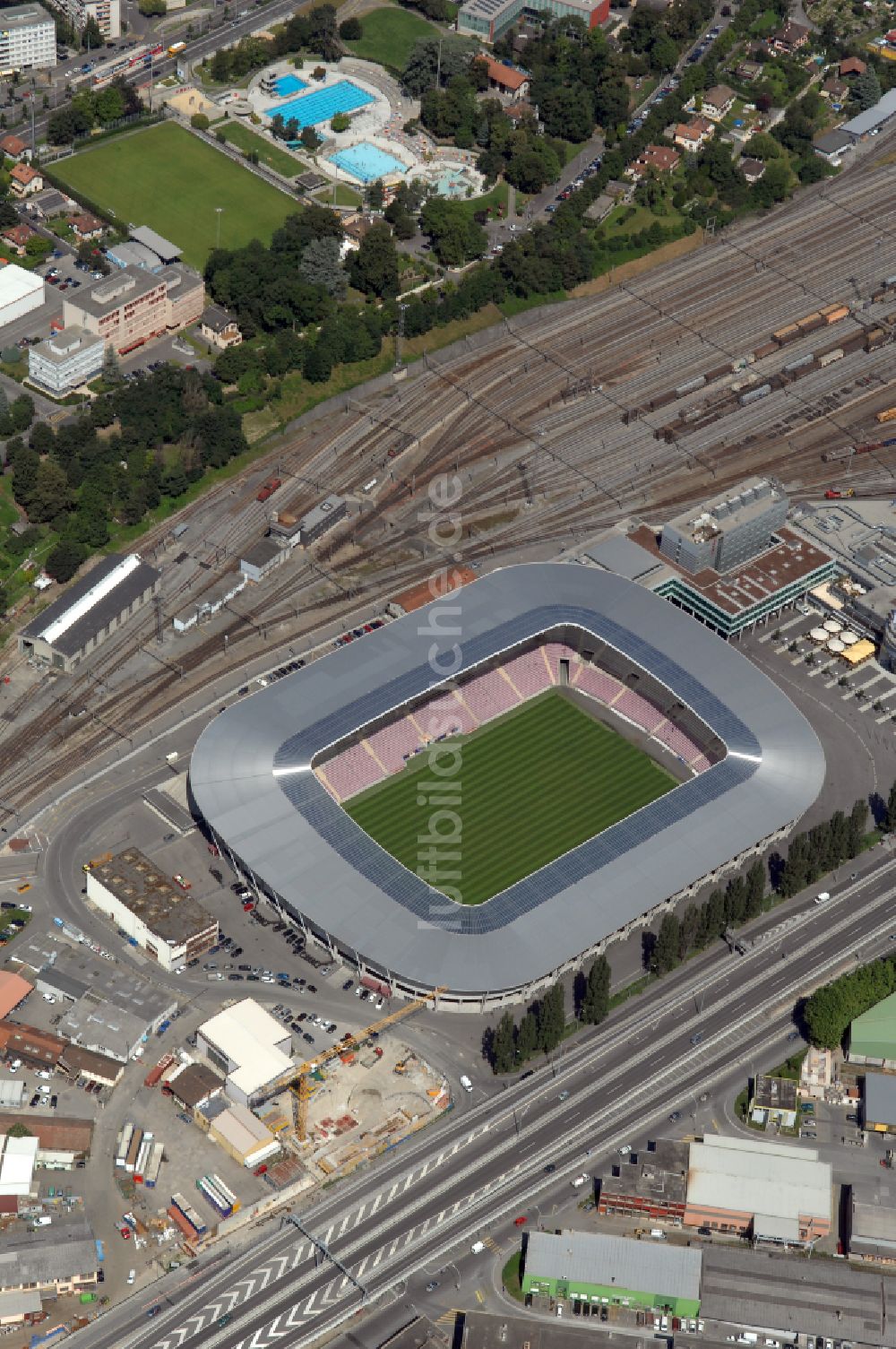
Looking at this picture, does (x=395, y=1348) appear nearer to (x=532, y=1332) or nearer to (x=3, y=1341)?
(x=532, y=1332)

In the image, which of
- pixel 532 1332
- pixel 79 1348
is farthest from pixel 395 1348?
pixel 79 1348

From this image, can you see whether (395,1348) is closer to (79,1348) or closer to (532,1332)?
(532,1332)

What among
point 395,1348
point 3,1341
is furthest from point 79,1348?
point 395,1348

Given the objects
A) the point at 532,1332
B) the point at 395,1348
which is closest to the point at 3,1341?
the point at 395,1348

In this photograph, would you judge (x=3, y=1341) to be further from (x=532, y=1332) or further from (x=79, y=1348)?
(x=532, y=1332)

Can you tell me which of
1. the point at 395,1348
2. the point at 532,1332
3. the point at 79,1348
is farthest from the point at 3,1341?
the point at 532,1332
